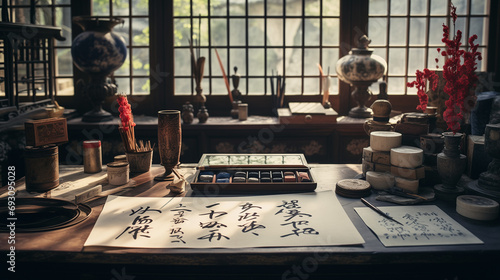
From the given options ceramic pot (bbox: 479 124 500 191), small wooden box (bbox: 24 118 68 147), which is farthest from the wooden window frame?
ceramic pot (bbox: 479 124 500 191)

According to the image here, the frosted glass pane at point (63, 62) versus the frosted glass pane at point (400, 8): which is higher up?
the frosted glass pane at point (400, 8)

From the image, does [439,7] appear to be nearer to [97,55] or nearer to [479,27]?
[479,27]

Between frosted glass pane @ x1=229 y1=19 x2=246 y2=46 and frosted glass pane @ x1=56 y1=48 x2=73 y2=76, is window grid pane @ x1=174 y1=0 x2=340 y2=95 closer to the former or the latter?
frosted glass pane @ x1=229 y1=19 x2=246 y2=46

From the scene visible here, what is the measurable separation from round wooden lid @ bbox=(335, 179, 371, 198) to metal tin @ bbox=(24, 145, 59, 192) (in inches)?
45.0

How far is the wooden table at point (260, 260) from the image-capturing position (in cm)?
127

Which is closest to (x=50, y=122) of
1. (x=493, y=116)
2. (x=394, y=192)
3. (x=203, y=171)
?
(x=203, y=171)

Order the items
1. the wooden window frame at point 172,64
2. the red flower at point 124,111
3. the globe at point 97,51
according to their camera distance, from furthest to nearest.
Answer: the wooden window frame at point 172,64 → the globe at point 97,51 → the red flower at point 124,111

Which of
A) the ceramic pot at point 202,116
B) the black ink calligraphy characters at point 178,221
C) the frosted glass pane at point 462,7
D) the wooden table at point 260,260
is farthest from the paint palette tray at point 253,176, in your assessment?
the frosted glass pane at point 462,7

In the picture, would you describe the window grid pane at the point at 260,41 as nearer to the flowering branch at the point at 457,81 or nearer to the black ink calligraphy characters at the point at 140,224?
the flowering branch at the point at 457,81

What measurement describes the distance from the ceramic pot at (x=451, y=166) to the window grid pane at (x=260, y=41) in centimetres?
265

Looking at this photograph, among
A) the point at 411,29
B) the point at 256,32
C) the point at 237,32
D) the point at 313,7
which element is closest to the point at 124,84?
the point at 237,32

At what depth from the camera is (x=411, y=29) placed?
4203mm

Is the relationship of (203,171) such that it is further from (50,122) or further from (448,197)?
(448,197)

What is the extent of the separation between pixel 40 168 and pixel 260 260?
1016 millimetres
